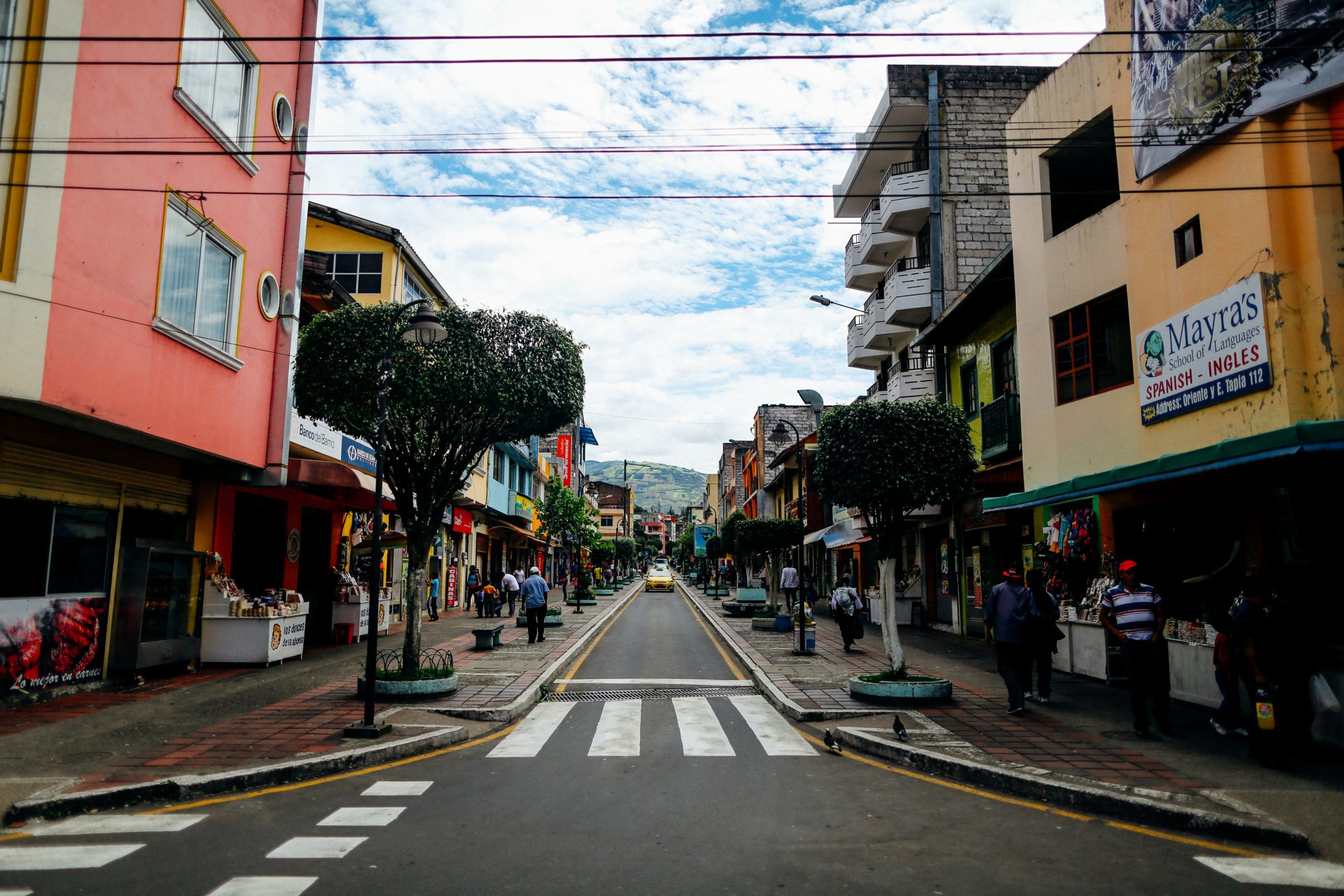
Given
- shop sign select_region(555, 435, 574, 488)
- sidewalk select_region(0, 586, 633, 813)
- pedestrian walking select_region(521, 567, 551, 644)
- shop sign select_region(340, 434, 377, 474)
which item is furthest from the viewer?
shop sign select_region(555, 435, 574, 488)

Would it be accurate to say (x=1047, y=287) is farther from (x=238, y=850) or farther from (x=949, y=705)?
(x=238, y=850)

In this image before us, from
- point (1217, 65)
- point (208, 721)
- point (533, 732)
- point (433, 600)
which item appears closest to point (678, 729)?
point (533, 732)

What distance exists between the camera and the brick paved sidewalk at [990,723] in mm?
7289

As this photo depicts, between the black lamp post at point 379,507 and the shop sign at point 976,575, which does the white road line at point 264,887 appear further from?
the shop sign at point 976,575

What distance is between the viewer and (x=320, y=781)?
24.2ft

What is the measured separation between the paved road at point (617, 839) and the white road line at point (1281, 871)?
89 mm

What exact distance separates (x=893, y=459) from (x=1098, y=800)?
5687mm

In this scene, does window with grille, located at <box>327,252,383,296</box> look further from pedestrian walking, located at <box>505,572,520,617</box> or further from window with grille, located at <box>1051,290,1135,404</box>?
window with grille, located at <box>1051,290,1135,404</box>

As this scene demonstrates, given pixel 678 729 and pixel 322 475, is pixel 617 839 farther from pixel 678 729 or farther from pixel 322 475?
pixel 322 475

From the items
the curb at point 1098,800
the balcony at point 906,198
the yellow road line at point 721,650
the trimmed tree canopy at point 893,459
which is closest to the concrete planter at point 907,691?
the trimmed tree canopy at point 893,459

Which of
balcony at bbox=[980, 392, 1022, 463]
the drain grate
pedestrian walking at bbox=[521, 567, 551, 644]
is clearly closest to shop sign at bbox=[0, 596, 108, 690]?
the drain grate

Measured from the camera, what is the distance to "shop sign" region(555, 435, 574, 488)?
2345 inches

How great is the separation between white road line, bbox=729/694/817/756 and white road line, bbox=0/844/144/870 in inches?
217

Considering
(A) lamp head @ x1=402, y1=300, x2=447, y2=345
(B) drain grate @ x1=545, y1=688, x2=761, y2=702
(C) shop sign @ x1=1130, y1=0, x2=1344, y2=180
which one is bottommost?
(B) drain grate @ x1=545, y1=688, x2=761, y2=702
